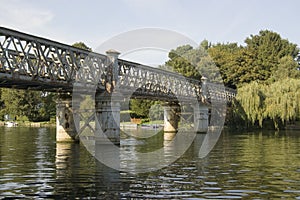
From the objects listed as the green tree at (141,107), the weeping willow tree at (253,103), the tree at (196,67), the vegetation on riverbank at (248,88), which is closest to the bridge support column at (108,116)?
the vegetation on riverbank at (248,88)

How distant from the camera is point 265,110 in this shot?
65500 millimetres

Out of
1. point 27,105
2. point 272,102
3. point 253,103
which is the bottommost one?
point 253,103

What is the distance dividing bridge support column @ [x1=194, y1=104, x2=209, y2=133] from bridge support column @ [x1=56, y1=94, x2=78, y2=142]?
27.3m

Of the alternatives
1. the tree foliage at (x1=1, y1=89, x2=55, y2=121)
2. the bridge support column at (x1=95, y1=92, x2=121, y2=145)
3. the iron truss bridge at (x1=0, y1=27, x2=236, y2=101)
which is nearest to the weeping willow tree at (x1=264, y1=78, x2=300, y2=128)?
the iron truss bridge at (x1=0, y1=27, x2=236, y2=101)

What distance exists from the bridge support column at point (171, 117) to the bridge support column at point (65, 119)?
2781cm

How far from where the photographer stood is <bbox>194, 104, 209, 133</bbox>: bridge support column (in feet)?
208

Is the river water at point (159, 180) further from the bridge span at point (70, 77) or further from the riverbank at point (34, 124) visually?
the riverbank at point (34, 124)

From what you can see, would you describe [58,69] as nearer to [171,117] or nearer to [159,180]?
[159,180]

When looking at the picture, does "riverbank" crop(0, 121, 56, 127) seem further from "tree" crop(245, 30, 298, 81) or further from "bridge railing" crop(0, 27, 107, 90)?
"bridge railing" crop(0, 27, 107, 90)

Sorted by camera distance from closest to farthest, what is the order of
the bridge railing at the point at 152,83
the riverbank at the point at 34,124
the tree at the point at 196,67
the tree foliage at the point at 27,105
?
1. the bridge railing at the point at 152,83
2. the tree at the point at 196,67
3. the riverbank at the point at 34,124
4. the tree foliage at the point at 27,105

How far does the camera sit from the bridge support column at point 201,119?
63469 mm

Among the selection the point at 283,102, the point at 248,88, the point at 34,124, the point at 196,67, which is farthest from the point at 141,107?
the point at 283,102

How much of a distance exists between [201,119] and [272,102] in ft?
36.2

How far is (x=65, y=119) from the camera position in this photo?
39.6 meters
